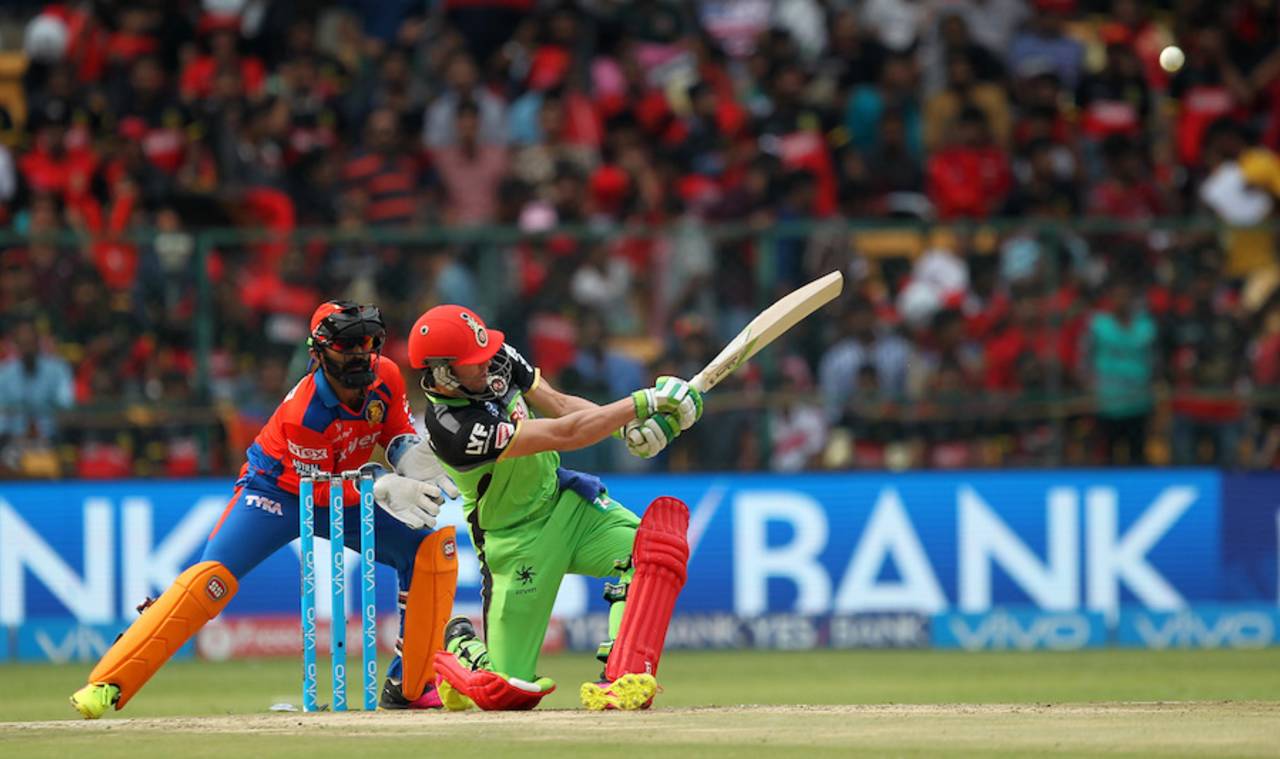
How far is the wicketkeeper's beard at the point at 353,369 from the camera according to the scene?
9906mm

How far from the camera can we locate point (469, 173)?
1755 centimetres

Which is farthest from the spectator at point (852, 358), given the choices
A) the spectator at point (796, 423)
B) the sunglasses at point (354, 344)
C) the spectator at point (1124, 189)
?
the sunglasses at point (354, 344)

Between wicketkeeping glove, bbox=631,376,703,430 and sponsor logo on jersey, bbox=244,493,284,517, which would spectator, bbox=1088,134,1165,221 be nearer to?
wicketkeeping glove, bbox=631,376,703,430

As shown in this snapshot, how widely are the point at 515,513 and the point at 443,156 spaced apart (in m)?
8.21

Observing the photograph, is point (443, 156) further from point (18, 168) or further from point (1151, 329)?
point (1151, 329)

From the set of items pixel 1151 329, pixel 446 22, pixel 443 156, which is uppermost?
pixel 446 22

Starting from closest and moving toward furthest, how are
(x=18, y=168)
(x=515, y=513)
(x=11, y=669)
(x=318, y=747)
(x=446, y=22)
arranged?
(x=318, y=747), (x=515, y=513), (x=11, y=669), (x=18, y=168), (x=446, y=22)

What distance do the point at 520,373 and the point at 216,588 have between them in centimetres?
178

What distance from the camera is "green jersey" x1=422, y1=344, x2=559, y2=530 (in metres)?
9.42

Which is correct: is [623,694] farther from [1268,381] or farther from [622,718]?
[1268,381]

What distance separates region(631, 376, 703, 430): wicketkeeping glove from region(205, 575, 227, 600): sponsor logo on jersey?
220 centimetres

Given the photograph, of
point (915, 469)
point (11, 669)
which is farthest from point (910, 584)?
→ point (11, 669)

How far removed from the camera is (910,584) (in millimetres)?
15312

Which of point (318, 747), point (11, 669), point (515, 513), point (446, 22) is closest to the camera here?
point (318, 747)
